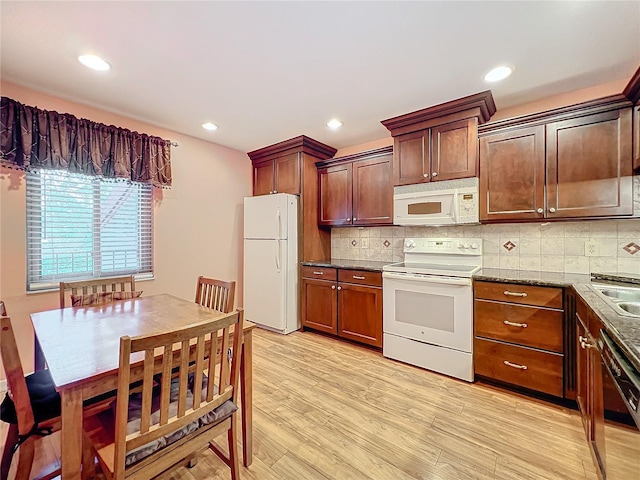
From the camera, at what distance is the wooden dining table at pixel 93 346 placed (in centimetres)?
103

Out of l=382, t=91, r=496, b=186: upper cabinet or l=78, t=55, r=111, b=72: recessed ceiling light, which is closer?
l=78, t=55, r=111, b=72: recessed ceiling light

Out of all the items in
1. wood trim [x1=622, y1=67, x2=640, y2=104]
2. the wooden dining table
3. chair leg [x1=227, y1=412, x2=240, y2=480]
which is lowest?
chair leg [x1=227, y1=412, x2=240, y2=480]

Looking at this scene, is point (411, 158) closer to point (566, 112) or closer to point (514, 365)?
point (566, 112)

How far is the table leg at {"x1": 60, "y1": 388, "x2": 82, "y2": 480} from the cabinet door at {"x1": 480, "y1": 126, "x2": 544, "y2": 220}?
2887 millimetres

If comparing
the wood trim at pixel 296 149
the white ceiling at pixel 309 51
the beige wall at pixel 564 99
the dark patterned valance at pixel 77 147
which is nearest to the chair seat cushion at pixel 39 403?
the dark patterned valance at pixel 77 147

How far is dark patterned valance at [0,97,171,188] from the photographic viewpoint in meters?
2.20

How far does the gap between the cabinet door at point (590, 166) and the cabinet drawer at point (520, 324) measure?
80cm

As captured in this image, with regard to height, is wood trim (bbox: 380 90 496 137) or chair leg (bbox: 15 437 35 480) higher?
wood trim (bbox: 380 90 496 137)

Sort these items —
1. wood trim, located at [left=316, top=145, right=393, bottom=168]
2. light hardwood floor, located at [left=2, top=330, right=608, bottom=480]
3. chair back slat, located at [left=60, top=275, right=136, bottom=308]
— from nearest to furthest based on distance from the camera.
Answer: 1. light hardwood floor, located at [left=2, top=330, right=608, bottom=480]
2. chair back slat, located at [left=60, top=275, right=136, bottom=308]
3. wood trim, located at [left=316, top=145, right=393, bottom=168]

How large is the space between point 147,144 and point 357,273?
2596mm

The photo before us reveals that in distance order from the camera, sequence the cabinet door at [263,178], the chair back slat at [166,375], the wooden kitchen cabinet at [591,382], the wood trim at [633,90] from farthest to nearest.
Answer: the cabinet door at [263,178] < the wood trim at [633,90] < the wooden kitchen cabinet at [591,382] < the chair back slat at [166,375]

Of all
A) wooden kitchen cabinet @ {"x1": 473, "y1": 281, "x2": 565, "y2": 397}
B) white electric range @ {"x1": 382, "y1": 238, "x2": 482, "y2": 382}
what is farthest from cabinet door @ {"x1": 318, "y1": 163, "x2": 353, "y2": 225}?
wooden kitchen cabinet @ {"x1": 473, "y1": 281, "x2": 565, "y2": 397}

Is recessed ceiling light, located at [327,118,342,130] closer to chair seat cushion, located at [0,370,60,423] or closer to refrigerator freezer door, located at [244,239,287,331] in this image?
refrigerator freezer door, located at [244,239,287,331]

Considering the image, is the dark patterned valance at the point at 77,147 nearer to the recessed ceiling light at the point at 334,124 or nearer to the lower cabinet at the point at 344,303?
the recessed ceiling light at the point at 334,124
